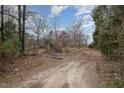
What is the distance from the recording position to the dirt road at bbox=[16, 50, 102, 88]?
582cm

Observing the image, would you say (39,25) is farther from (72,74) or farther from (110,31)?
(110,31)

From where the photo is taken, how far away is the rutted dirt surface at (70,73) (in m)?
5.82

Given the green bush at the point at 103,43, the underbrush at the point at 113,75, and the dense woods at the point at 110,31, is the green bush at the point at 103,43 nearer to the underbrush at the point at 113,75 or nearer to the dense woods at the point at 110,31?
the dense woods at the point at 110,31

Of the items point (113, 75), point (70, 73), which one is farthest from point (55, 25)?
point (113, 75)

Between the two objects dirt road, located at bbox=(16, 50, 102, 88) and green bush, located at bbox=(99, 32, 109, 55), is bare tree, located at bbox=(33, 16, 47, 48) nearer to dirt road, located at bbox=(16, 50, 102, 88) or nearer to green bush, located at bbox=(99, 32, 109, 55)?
dirt road, located at bbox=(16, 50, 102, 88)

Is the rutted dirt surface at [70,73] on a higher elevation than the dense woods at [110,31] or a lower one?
→ lower

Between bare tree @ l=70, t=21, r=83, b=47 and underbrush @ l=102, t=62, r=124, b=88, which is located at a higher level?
bare tree @ l=70, t=21, r=83, b=47

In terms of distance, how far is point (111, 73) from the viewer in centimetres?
584

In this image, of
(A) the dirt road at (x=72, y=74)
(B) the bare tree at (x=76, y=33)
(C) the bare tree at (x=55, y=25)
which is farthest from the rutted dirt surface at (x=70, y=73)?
(C) the bare tree at (x=55, y=25)

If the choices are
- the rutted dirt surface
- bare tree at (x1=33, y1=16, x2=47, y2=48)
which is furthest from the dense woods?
bare tree at (x1=33, y1=16, x2=47, y2=48)

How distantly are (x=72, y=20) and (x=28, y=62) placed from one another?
76cm

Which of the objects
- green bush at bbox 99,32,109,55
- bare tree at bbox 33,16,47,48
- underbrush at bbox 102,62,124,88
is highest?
bare tree at bbox 33,16,47,48
